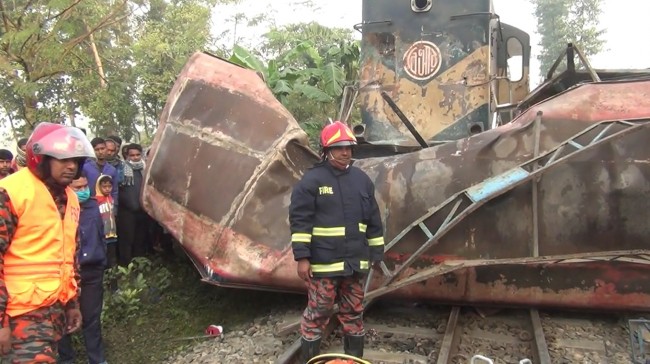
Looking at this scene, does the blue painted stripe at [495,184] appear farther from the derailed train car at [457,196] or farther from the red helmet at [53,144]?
the red helmet at [53,144]

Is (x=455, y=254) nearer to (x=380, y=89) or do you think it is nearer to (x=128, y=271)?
(x=380, y=89)

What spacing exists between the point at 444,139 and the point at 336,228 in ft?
9.26

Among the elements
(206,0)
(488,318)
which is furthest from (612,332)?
(206,0)

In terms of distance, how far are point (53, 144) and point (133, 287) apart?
325 cm

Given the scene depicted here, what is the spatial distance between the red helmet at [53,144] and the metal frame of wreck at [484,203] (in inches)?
76.1

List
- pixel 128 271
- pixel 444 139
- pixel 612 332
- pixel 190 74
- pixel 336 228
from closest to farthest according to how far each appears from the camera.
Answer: pixel 336 228
pixel 612 332
pixel 190 74
pixel 128 271
pixel 444 139

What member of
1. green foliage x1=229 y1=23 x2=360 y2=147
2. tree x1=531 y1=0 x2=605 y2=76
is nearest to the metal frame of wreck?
green foliage x1=229 y1=23 x2=360 y2=147

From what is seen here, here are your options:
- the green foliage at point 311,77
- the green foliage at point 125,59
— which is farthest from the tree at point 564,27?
the green foliage at point 311,77

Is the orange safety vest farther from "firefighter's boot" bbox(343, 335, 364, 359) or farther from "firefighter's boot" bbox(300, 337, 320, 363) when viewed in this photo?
"firefighter's boot" bbox(343, 335, 364, 359)

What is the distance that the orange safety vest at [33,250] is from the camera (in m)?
2.46

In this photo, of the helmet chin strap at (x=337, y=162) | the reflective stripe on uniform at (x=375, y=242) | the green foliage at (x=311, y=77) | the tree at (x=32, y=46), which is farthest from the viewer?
the green foliage at (x=311, y=77)

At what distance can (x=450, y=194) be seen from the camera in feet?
13.9

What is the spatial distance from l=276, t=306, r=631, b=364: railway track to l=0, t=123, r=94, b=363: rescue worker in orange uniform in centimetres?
160

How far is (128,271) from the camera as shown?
551 centimetres
